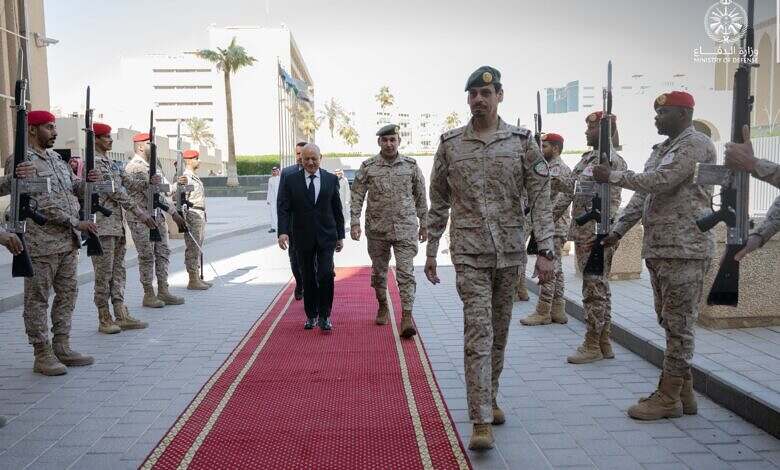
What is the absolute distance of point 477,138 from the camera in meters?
4.32

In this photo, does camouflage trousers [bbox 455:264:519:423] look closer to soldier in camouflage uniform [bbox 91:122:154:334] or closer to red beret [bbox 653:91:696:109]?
red beret [bbox 653:91:696:109]

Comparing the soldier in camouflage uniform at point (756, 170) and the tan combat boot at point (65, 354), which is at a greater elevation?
the soldier in camouflage uniform at point (756, 170)

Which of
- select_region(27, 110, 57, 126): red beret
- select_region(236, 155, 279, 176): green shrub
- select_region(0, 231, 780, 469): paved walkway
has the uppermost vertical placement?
select_region(236, 155, 279, 176): green shrub

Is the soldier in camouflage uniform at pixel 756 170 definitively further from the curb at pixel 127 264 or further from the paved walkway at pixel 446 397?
the curb at pixel 127 264

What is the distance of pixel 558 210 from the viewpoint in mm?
7332

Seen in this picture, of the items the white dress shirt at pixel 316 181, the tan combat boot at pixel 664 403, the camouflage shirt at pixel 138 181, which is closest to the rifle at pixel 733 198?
the tan combat boot at pixel 664 403

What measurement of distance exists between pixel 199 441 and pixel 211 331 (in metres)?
3.53

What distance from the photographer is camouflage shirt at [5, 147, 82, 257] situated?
Result: 584 cm

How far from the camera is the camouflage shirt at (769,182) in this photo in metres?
3.72

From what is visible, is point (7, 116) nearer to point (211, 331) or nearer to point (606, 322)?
point (211, 331)

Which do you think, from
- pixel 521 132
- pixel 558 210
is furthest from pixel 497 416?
pixel 558 210

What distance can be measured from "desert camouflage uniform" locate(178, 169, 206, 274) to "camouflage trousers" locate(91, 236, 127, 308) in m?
2.56

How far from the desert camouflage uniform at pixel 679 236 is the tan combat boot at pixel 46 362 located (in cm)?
469

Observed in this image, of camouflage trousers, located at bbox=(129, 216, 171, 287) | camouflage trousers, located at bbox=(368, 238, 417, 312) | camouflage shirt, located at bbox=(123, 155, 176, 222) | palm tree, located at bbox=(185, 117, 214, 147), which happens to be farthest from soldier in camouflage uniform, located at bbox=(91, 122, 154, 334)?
→ palm tree, located at bbox=(185, 117, 214, 147)
